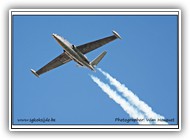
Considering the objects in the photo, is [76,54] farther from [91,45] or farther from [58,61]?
[58,61]

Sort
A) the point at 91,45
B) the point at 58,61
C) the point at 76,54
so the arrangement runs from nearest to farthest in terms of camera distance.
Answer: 1. the point at 76,54
2. the point at 91,45
3. the point at 58,61

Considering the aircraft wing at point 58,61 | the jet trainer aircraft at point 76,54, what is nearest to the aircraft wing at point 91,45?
the jet trainer aircraft at point 76,54

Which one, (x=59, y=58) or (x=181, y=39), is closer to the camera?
(x=181, y=39)

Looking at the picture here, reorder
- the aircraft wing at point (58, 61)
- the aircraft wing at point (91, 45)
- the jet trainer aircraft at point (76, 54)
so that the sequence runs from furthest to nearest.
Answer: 1. the aircraft wing at point (58, 61)
2. the aircraft wing at point (91, 45)
3. the jet trainer aircraft at point (76, 54)

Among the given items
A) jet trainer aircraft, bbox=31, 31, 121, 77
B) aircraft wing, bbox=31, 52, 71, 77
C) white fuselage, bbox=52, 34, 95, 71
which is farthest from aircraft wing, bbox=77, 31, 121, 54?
aircraft wing, bbox=31, 52, 71, 77

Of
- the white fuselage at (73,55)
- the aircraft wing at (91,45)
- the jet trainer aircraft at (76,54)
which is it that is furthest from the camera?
the aircraft wing at (91,45)

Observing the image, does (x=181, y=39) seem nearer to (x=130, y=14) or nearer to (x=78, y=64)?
→ (x=130, y=14)

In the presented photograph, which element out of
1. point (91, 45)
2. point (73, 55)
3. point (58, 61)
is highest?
point (91, 45)

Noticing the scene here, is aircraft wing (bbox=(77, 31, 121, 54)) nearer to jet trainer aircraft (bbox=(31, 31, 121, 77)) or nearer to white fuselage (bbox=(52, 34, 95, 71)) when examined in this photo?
jet trainer aircraft (bbox=(31, 31, 121, 77))

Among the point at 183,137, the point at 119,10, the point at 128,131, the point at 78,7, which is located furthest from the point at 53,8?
the point at 183,137

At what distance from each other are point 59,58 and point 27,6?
460 cm

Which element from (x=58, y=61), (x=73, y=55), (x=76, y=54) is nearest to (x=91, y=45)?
(x=76, y=54)

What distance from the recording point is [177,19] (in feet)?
53.0

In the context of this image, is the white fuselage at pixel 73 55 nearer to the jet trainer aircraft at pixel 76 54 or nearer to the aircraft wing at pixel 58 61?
the jet trainer aircraft at pixel 76 54
